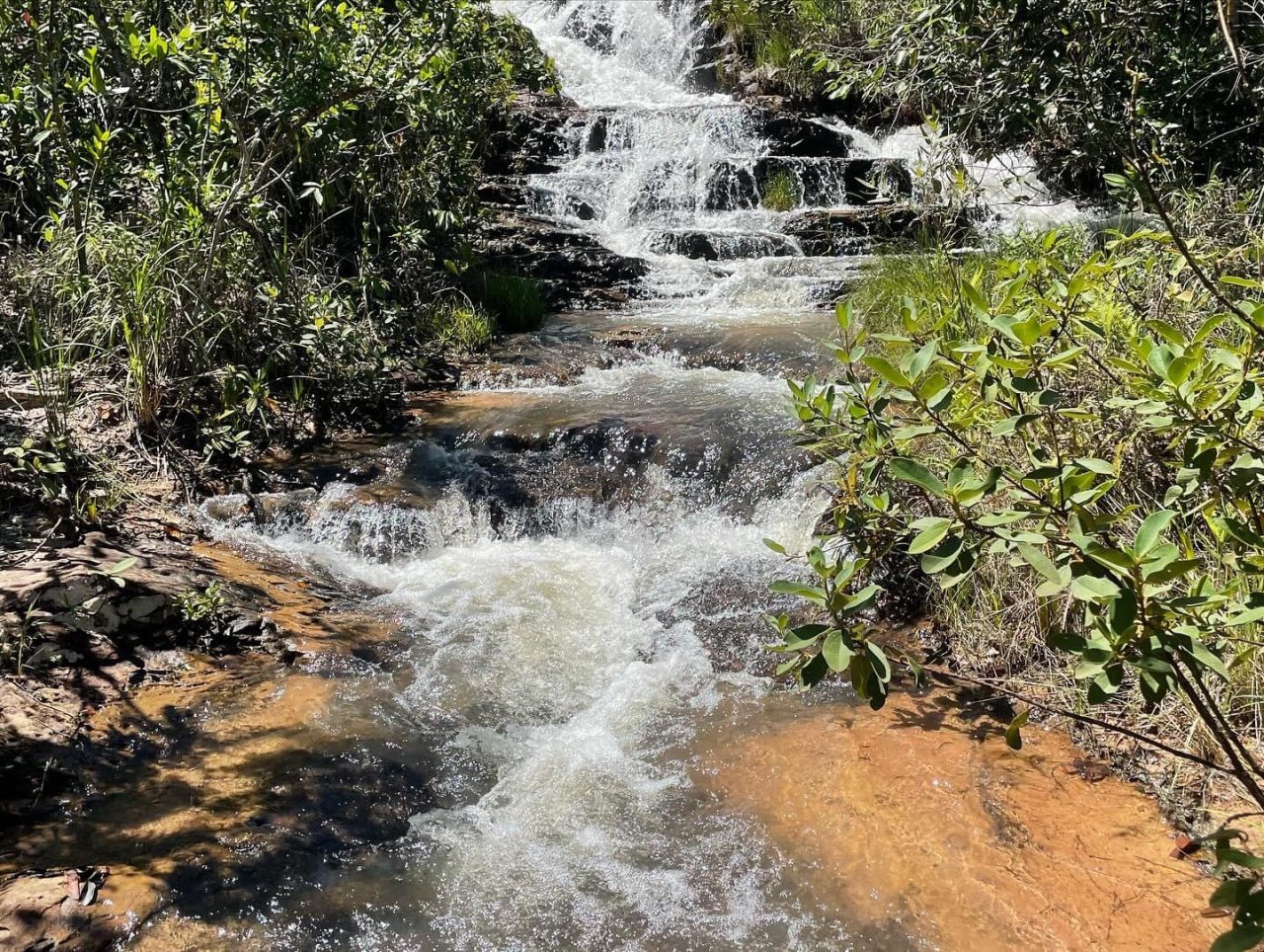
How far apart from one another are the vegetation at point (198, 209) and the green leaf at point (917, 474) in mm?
3568

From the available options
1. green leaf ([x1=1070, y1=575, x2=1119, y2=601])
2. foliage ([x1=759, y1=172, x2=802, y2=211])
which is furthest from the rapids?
foliage ([x1=759, y1=172, x2=802, y2=211])

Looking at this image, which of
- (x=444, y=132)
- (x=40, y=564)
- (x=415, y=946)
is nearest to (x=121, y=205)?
(x=444, y=132)

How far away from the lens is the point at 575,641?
160 inches

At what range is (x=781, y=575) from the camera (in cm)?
438

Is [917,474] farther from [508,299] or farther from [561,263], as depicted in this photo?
[561,263]

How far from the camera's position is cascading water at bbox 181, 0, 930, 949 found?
2457 mm

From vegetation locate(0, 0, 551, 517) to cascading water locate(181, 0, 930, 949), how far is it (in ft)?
2.95

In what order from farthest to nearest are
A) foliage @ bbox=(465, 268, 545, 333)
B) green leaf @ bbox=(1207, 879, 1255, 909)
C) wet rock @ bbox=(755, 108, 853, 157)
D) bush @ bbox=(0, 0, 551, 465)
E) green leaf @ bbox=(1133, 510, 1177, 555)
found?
wet rock @ bbox=(755, 108, 853, 157), foliage @ bbox=(465, 268, 545, 333), bush @ bbox=(0, 0, 551, 465), green leaf @ bbox=(1133, 510, 1177, 555), green leaf @ bbox=(1207, 879, 1255, 909)

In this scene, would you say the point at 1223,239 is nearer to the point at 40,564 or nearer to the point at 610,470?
the point at 610,470

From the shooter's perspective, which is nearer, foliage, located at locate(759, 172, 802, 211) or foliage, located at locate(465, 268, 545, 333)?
foliage, located at locate(465, 268, 545, 333)

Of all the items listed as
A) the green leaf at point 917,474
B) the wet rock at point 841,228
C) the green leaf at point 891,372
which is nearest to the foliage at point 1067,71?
the green leaf at point 891,372

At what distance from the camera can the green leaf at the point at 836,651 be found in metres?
1.49

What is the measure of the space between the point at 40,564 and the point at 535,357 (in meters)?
4.91

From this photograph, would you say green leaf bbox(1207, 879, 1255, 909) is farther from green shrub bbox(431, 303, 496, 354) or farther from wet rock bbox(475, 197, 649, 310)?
wet rock bbox(475, 197, 649, 310)
